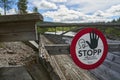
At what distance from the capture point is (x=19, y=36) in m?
1.23

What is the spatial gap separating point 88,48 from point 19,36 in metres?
0.59

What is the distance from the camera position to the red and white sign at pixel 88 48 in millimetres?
1593

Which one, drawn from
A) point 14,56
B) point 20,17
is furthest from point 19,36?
point 14,56

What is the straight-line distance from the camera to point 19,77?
1.35m

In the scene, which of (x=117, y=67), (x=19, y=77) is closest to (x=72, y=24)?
(x=117, y=67)

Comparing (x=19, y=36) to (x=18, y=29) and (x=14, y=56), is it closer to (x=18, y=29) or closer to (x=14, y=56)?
(x=18, y=29)

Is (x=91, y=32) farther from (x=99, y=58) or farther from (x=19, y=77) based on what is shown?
(x=19, y=77)

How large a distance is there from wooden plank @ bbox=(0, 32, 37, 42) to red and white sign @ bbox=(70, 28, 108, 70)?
45cm

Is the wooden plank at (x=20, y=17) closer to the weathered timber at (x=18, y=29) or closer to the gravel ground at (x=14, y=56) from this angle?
the weathered timber at (x=18, y=29)

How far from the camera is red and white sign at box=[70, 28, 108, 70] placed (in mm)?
1593

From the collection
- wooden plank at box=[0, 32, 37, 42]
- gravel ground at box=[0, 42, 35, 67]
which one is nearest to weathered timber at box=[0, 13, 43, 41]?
wooden plank at box=[0, 32, 37, 42]

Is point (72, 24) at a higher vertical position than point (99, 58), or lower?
higher

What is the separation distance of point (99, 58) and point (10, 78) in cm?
68

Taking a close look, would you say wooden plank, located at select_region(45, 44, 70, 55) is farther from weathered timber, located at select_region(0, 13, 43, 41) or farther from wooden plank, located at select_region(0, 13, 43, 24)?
wooden plank, located at select_region(0, 13, 43, 24)
